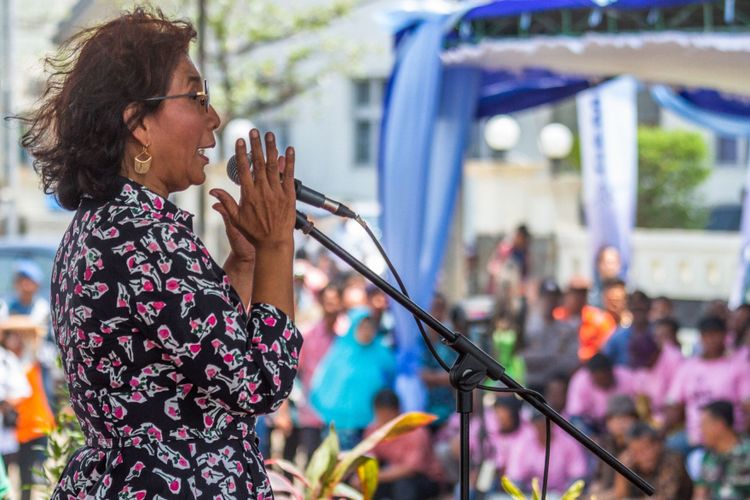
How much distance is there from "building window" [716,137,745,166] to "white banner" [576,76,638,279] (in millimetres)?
12653

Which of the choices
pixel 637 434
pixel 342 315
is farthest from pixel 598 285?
pixel 637 434

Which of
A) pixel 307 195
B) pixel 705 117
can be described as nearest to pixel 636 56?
pixel 705 117

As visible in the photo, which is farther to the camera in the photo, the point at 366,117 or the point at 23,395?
the point at 366,117

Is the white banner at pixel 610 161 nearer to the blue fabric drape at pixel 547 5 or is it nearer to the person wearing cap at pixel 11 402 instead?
the blue fabric drape at pixel 547 5

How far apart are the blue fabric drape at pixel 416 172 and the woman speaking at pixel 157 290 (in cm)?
567

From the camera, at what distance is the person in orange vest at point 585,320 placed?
9297mm

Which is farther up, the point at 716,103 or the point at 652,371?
the point at 716,103

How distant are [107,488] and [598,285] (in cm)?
956

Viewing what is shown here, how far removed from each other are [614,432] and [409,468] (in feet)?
3.64

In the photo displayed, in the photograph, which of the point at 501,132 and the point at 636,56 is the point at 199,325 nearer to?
the point at 636,56

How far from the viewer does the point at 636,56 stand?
763 centimetres

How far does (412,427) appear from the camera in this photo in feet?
11.1

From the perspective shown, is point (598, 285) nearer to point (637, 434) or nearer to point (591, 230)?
point (591, 230)

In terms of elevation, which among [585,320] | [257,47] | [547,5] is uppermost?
[257,47]
